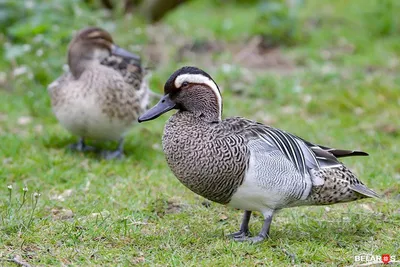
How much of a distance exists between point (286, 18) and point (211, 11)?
257 centimetres

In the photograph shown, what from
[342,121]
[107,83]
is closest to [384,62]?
[342,121]

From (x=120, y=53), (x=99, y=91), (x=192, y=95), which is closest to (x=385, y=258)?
(x=192, y=95)

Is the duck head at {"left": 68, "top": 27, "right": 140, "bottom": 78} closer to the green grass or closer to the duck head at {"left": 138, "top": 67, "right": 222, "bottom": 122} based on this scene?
the green grass

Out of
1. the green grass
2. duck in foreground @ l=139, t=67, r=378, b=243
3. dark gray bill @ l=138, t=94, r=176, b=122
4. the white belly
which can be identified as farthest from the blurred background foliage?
the white belly

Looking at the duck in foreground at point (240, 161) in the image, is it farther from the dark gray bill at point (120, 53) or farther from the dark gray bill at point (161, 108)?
the dark gray bill at point (120, 53)

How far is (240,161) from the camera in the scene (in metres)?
4.00

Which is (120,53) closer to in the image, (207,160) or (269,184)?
(207,160)

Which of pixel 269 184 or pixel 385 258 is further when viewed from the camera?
pixel 269 184

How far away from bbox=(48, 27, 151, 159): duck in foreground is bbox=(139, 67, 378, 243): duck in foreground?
5.47 ft

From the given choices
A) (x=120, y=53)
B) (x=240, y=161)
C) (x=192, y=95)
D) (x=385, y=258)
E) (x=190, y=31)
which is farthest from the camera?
(x=190, y=31)

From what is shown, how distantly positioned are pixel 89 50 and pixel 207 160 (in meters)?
2.56

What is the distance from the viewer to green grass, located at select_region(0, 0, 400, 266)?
13.1ft

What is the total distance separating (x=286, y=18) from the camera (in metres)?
10.2

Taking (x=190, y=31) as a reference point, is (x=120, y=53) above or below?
below
